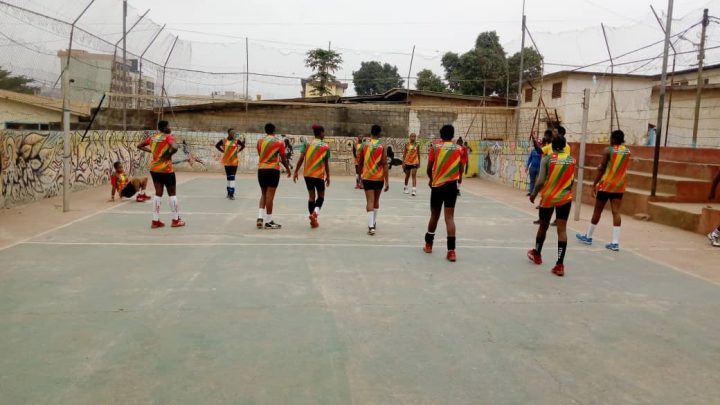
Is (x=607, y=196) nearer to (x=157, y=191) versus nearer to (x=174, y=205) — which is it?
(x=174, y=205)

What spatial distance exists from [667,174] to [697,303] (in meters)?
9.12

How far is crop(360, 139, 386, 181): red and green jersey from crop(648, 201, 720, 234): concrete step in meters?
5.83

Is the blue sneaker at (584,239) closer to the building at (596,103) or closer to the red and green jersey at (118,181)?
the red and green jersey at (118,181)

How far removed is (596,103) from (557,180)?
1924cm

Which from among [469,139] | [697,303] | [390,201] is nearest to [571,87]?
[469,139]

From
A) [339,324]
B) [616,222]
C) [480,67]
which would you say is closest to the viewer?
[339,324]

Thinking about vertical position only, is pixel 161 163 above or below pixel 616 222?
above

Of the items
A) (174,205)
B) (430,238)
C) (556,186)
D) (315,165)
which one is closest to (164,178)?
(174,205)

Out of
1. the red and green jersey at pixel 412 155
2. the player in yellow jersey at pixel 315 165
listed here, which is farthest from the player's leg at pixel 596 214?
the red and green jersey at pixel 412 155

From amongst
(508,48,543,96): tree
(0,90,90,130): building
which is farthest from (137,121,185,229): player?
(508,48,543,96): tree

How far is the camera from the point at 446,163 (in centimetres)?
717

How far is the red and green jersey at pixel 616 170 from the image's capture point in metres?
8.17

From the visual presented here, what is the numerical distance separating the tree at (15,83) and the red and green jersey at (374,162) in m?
6.91

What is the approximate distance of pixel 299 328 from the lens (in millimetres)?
4426
